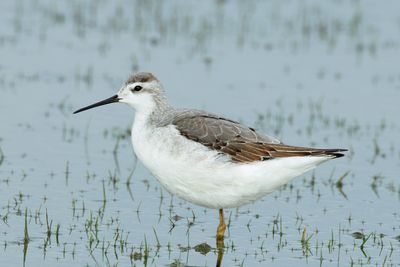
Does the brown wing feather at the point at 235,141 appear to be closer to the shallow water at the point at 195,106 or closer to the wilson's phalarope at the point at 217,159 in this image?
the wilson's phalarope at the point at 217,159

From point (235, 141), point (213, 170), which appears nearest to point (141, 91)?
point (235, 141)

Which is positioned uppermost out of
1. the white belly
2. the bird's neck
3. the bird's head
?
the bird's head

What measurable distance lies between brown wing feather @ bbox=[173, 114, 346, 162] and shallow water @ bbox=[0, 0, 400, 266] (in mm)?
1159

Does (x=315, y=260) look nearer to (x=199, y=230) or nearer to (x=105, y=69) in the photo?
(x=199, y=230)

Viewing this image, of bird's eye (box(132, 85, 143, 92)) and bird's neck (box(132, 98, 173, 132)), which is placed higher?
bird's eye (box(132, 85, 143, 92))

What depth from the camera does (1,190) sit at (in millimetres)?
13195

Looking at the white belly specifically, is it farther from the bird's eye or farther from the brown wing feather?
the bird's eye

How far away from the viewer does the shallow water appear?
1175 centimetres

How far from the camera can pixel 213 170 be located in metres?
11.4

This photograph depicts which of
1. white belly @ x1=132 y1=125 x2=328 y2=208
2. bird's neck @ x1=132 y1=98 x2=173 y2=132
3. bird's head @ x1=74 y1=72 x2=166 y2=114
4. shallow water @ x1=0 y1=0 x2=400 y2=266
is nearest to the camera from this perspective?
white belly @ x1=132 y1=125 x2=328 y2=208

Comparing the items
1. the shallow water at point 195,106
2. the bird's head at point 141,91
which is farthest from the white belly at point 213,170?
the bird's head at point 141,91

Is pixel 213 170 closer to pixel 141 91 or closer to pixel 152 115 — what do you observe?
pixel 152 115

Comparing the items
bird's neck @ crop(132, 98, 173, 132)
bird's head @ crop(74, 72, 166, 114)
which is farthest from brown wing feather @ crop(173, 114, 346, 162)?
bird's head @ crop(74, 72, 166, 114)

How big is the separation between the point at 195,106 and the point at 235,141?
20.4 ft
